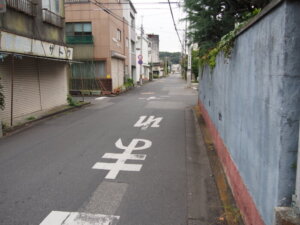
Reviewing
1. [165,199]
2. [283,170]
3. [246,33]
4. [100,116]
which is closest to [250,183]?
[283,170]

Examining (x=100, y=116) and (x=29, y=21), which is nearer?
(x=29, y=21)

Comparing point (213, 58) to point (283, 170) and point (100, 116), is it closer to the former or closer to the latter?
point (283, 170)

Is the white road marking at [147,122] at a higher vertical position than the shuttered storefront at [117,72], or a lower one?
lower

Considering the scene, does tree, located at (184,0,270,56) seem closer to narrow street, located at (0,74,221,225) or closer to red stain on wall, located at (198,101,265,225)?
narrow street, located at (0,74,221,225)

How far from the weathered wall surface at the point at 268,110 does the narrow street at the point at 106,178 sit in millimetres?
1080

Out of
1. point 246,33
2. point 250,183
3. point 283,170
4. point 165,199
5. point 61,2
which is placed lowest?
point 165,199

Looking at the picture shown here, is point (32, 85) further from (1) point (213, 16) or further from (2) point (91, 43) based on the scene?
(2) point (91, 43)

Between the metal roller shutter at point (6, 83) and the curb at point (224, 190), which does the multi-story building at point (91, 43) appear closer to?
the metal roller shutter at point (6, 83)

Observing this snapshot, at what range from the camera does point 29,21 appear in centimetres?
1207

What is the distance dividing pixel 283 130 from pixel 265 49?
3.20 ft

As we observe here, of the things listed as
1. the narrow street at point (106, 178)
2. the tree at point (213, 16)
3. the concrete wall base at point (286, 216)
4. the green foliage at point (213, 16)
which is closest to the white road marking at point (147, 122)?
the narrow street at point (106, 178)

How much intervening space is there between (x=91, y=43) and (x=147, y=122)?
49.0ft

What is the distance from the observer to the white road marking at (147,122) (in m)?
10.7

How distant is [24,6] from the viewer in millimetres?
11578
